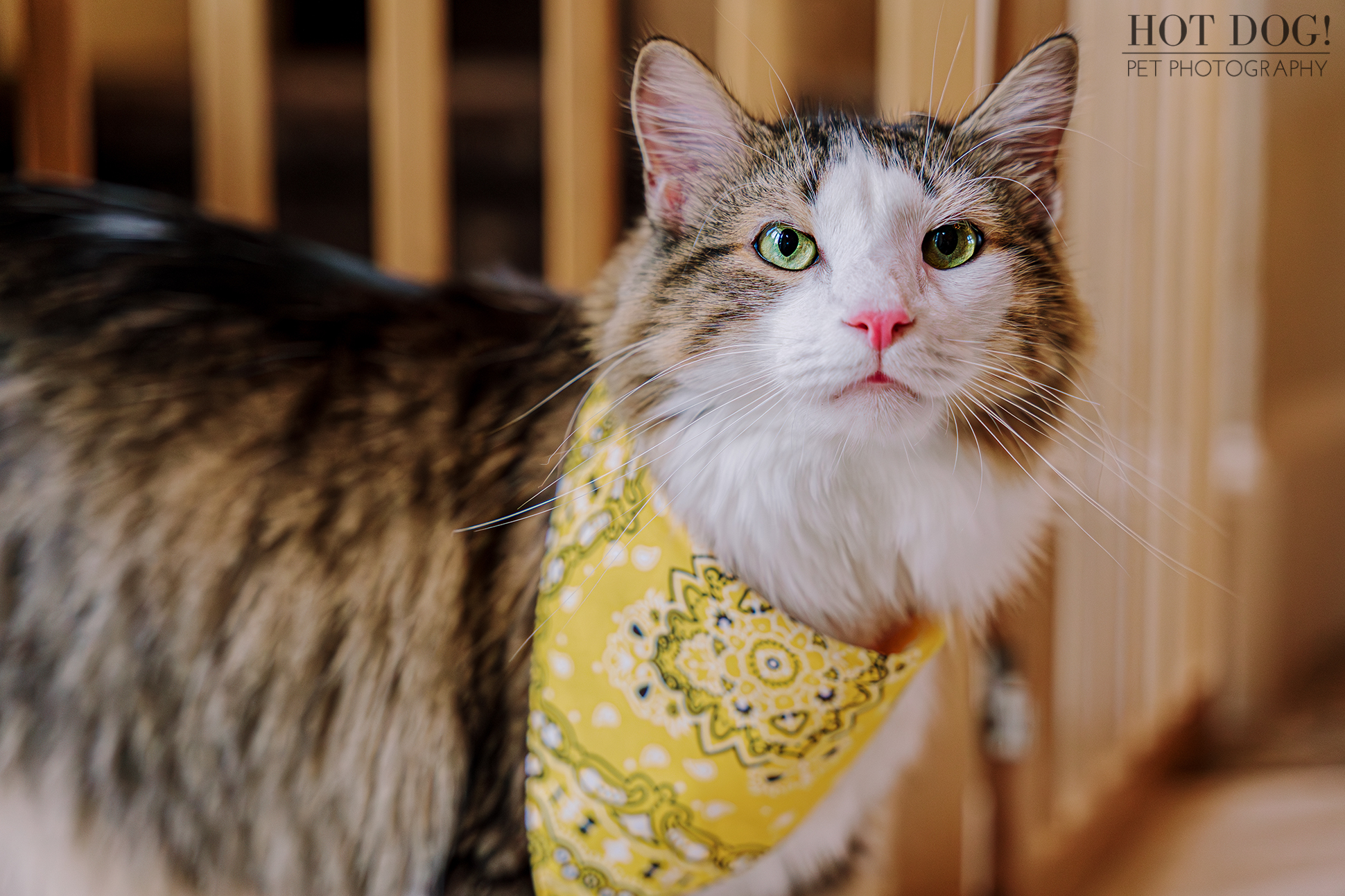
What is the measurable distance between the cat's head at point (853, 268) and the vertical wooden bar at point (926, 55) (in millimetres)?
148

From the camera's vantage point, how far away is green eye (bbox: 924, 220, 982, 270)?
633mm

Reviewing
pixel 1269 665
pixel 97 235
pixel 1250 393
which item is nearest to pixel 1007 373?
pixel 97 235

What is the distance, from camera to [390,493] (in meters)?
0.84

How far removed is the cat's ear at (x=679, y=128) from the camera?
25.3 inches

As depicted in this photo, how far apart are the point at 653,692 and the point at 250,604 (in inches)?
14.2

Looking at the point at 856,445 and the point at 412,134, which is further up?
the point at 412,134

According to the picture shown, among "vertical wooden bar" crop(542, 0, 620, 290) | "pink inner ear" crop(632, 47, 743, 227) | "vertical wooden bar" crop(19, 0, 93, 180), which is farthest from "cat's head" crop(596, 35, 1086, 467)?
"vertical wooden bar" crop(19, 0, 93, 180)

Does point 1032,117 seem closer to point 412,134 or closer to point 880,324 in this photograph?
point 880,324

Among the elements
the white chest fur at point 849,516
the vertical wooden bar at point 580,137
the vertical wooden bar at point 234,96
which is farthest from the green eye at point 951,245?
the vertical wooden bar at point 234,96

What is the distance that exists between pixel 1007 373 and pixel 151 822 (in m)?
0.79

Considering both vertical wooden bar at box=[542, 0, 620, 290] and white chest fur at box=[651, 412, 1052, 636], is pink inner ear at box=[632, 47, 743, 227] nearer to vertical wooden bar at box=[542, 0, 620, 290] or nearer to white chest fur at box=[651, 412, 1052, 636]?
white chest fur at box=[651, 412, 1052, 636]

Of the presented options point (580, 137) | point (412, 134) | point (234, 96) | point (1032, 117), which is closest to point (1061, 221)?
point (1032, 117)

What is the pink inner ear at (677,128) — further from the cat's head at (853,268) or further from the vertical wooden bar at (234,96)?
the vertical wooden bar at (234,96)

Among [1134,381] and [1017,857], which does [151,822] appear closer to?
[1017,857]
